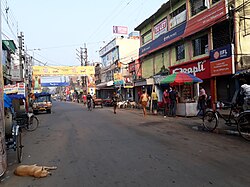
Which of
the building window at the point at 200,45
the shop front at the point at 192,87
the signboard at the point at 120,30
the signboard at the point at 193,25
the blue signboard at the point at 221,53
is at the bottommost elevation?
the shop front at the point at 192,87

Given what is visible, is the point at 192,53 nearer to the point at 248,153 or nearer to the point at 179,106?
the point at 179,106

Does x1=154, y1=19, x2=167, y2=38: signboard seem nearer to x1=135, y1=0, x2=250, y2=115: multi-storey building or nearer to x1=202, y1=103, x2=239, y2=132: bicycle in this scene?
x1=135, y1=0, x2=250, y2=115: multi-storey building

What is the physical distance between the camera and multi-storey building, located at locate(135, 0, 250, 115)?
16516 millimetres

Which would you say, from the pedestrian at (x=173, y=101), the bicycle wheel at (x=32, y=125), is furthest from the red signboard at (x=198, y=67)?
the bicycle wheel at (x=32, y=125)

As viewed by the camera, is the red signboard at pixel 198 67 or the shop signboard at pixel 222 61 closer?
the shop signboard at pixel 222 61

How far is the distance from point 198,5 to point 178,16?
9.66 ft

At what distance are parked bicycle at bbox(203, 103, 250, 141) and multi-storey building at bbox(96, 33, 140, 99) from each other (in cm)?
2585

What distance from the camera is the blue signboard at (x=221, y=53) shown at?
16.6 metres

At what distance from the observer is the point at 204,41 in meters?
20.1

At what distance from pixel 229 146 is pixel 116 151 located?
10.9 ft

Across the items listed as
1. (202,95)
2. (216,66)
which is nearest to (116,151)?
(202,95)

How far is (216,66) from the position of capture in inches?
705

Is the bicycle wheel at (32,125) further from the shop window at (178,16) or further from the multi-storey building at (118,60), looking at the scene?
the multi-storey building at (118,60)

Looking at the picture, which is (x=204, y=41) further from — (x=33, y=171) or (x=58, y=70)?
(x=58, y=70)
